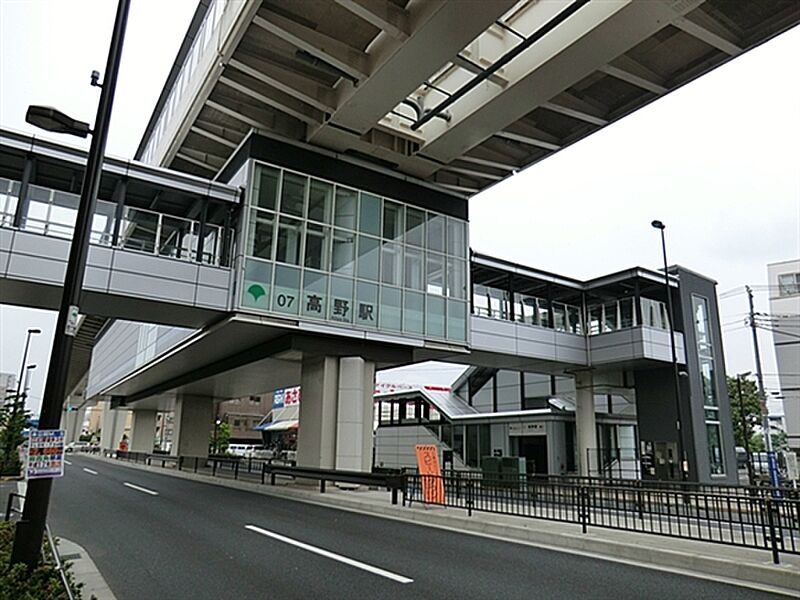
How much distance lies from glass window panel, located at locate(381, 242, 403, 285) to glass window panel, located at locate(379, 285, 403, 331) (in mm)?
379

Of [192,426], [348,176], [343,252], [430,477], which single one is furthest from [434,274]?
[192,426]

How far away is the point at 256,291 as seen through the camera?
67.3ft

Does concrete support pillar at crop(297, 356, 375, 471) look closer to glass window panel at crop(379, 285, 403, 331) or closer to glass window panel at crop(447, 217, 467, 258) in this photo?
glass window panel at crop(379, 285, 403, 331)

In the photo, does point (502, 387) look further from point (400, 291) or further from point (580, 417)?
point (400, 291)

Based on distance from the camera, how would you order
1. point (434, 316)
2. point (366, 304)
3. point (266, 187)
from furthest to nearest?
point (434, 316) < point (366, 304) < point (266, 187)

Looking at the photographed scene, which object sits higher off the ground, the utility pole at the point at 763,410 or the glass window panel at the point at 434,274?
the glass window panel at the point at 434,274

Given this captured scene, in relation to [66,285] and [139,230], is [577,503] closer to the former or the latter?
[66,285]

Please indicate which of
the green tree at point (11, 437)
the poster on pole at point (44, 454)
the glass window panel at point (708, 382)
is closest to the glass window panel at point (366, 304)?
the poster on pole at point (44, 454)

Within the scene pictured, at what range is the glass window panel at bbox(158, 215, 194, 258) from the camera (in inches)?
842

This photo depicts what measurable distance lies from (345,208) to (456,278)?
604 cm

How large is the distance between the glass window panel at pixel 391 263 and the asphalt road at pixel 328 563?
1118cm

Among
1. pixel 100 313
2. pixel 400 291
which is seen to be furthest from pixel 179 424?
pixel 400 291

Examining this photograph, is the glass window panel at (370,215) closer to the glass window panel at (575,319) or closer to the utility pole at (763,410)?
the glass window panel at (575,319)

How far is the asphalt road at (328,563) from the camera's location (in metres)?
7.40
